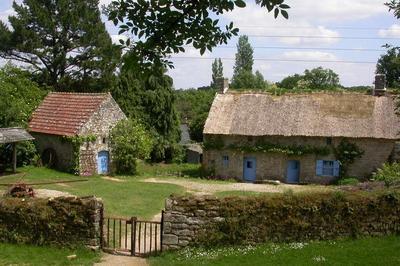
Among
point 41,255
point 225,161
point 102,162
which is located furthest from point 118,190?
point 41,255

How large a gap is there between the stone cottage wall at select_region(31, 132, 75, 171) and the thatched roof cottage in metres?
9.35

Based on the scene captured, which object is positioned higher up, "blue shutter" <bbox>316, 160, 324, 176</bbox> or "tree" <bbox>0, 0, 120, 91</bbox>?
"tree" <bbox>0, 0, 120, 91</bbox>

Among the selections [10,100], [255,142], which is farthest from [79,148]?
[255,142]

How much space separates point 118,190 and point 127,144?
22.6 feet

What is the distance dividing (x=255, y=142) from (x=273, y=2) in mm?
28036

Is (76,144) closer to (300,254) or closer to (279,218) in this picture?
(279,218)

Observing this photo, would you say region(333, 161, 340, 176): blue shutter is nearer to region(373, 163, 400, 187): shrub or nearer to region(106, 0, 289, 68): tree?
region(373, 163, 400, 187): shrub

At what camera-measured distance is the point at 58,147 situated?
30.6 meters

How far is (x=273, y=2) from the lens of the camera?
538cm

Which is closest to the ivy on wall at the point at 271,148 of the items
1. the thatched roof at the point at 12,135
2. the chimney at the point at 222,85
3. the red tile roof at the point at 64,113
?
the chimney at the point at 222,85

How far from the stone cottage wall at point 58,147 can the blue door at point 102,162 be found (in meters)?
1.84

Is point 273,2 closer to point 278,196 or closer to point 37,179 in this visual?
point 278,196

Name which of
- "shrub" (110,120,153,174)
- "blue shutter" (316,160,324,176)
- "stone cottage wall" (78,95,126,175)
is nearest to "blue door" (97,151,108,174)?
"stone cottage wall" (78,95,126,175)

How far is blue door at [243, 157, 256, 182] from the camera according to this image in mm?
33500
